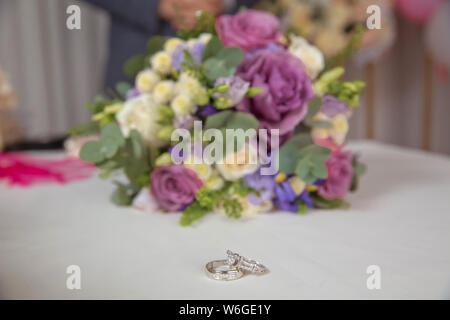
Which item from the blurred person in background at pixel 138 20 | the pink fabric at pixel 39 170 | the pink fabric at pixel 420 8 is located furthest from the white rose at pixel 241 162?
the pink fabric at pixel 420 8

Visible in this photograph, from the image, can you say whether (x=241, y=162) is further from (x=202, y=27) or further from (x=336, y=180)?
(x=202, y=27)

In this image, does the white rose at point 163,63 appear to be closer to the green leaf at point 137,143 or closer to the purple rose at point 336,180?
the green leaf at point 137,143

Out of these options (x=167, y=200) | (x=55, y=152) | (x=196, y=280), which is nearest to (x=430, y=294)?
(x=196, y=280)

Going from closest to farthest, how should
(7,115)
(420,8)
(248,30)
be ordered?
(248,30) → (7,115) → (420,8)

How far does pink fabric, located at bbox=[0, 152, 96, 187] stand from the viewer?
1.18 m

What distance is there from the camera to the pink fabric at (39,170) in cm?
118

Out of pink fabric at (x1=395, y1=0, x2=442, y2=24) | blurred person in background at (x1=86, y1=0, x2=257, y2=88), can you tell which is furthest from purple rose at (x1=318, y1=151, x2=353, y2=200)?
pink fabric at (x1=395, y1=0, x2=442, y2=24)

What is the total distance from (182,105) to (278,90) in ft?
0.58

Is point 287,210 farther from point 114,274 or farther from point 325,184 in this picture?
point 114,274

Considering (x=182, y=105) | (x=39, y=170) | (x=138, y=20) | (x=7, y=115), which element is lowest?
(x=39, y=170)

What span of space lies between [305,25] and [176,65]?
1.49 m

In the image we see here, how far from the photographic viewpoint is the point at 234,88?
0.80 m

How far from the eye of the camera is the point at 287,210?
0.87m

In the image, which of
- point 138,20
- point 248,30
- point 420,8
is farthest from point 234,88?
point 420,8
